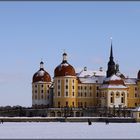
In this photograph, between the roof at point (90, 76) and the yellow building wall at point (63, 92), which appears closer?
the yellow building wall at point (63, 92)

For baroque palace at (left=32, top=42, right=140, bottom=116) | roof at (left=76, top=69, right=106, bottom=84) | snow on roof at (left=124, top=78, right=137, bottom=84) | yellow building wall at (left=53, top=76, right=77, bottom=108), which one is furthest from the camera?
snow on roof at (left=124, top=78, right=137, bottom=84)

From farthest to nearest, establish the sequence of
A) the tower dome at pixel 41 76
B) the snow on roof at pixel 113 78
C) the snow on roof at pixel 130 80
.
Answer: the snow on roof at pixel 130 80, the tower dome at pixel 41 76, the snow on roof at pixel 113 78

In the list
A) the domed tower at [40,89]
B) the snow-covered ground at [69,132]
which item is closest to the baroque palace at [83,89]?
the domed tower at [40,89]

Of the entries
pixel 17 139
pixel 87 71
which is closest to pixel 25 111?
pixel 87 71

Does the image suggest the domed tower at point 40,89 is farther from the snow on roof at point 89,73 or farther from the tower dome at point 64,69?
the snow on roof at point 89,73

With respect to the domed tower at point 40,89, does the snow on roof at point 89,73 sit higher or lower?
higher

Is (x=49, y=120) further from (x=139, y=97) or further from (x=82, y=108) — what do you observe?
(x=139, y=97)

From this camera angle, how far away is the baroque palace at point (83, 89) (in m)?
107

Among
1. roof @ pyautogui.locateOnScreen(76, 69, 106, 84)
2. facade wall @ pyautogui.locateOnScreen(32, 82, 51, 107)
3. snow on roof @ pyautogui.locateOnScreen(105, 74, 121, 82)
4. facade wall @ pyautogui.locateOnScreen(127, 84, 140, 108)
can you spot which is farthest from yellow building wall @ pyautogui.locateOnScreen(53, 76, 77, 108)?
facade wall @ pyautogui.locateOnScreen(127, 84, 140, 108)

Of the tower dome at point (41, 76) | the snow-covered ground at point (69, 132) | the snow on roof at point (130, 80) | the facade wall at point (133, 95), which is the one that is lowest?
the snow-covered ground at point (69, 132)

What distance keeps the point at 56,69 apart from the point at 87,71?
31.8ft

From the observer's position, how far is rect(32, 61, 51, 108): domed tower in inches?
4414

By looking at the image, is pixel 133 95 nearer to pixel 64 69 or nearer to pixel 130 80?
pixel 130 80

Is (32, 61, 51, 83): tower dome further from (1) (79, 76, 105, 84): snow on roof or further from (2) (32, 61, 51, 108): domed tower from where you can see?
(1) (79, 76, 105, 84): snow on roof
